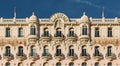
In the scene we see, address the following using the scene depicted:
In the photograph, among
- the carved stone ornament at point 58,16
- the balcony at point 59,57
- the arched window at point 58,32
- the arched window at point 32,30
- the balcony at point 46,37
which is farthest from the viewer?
the carved stone ornament at point 58,16

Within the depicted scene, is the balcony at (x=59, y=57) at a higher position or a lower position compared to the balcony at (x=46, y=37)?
lower

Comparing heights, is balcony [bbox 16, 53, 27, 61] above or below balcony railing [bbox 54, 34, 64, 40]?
below

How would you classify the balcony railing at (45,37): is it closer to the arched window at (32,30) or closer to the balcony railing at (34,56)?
the arched window at (32,30)

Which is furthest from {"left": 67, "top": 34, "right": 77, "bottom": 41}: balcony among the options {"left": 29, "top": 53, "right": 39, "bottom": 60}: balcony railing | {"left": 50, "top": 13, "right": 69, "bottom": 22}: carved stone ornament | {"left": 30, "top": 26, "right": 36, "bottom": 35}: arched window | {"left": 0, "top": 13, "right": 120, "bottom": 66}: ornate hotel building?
{"left": 29, "top": 53, "right": 39, "bottom": 60}: balcony railing

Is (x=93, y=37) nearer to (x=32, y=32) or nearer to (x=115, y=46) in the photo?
(x=115, y=46)

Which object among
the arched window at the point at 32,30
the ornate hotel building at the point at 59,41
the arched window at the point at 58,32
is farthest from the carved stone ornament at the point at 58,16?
the arched window at the point at 32,30

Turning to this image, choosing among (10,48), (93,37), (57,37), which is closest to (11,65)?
(10,48)

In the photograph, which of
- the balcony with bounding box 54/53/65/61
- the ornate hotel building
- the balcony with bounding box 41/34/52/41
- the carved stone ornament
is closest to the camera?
the balcony with bounding box 54/53/65/61

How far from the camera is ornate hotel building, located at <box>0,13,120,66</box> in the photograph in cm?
10212

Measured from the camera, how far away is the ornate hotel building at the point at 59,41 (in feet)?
335

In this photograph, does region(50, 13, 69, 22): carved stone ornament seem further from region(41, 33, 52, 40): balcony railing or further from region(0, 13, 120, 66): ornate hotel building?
region(41, 33, 52, 40): balcony railing

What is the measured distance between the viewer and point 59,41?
339 ft

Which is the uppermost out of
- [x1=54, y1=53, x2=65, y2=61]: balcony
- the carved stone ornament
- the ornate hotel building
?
the carved stone ornament

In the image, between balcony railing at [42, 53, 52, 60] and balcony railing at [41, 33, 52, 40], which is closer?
balcony railing at [42, 53, 52, 60]
